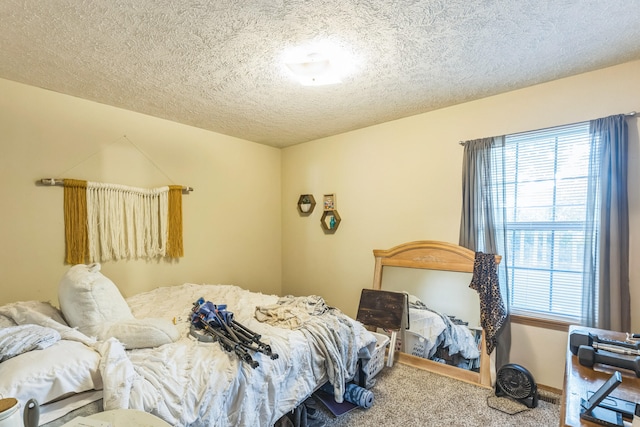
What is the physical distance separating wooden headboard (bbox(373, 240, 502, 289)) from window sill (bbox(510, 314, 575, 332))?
19.7 inches

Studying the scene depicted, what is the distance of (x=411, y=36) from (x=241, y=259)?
3.08 meters

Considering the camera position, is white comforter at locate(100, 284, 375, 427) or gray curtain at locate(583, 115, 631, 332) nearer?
white comforter at locate(100, 284, 375, 427)

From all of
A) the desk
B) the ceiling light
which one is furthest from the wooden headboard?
the ceiling light

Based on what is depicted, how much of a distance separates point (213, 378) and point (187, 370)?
0.44ft

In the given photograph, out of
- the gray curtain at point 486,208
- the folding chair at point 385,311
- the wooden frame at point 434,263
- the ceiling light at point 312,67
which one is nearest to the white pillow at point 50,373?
the ceiling light at point 312,67

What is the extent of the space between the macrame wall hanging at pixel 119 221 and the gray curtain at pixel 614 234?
361cm

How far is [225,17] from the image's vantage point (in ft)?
5.33

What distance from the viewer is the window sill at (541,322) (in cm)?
237

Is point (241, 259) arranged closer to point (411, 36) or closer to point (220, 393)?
point (220, 393)

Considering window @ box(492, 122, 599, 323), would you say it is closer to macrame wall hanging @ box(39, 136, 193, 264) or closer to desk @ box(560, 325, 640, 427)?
desk @ box(560, 325, 640, 427)

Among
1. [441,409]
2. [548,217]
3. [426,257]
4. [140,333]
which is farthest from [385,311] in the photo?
[140,333]

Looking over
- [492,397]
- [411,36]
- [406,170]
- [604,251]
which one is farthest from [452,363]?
[411,36]

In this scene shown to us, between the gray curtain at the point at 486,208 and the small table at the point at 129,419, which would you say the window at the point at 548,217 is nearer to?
the gray curtain at the point at 486,208

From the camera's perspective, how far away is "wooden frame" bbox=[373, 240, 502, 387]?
253cm
